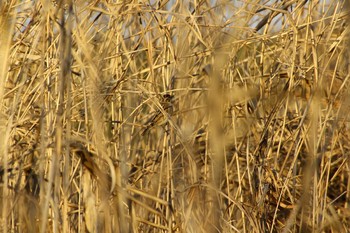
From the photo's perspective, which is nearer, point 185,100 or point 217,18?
point 217,18

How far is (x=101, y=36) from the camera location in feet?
5.04

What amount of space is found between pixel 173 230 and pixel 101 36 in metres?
0.51

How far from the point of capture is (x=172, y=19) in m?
1.51

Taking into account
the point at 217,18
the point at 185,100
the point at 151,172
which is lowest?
the point at 151,172

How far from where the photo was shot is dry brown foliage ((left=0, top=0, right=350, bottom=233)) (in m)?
1.19

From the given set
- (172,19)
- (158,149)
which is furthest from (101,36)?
(158,149)

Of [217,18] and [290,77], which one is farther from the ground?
[217,18]

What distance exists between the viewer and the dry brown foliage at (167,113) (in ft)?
3.91

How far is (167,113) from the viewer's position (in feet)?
4.37

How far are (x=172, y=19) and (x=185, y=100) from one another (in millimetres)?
206

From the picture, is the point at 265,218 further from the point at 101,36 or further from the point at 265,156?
the point at 101,36

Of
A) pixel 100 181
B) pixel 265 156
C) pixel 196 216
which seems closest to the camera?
pixel 100 181

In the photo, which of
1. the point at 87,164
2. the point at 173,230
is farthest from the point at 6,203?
the point at 173,230

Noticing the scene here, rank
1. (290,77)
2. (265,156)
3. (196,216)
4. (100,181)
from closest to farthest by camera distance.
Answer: (100,181) → (196,216) → (290,77) → (265,156)
